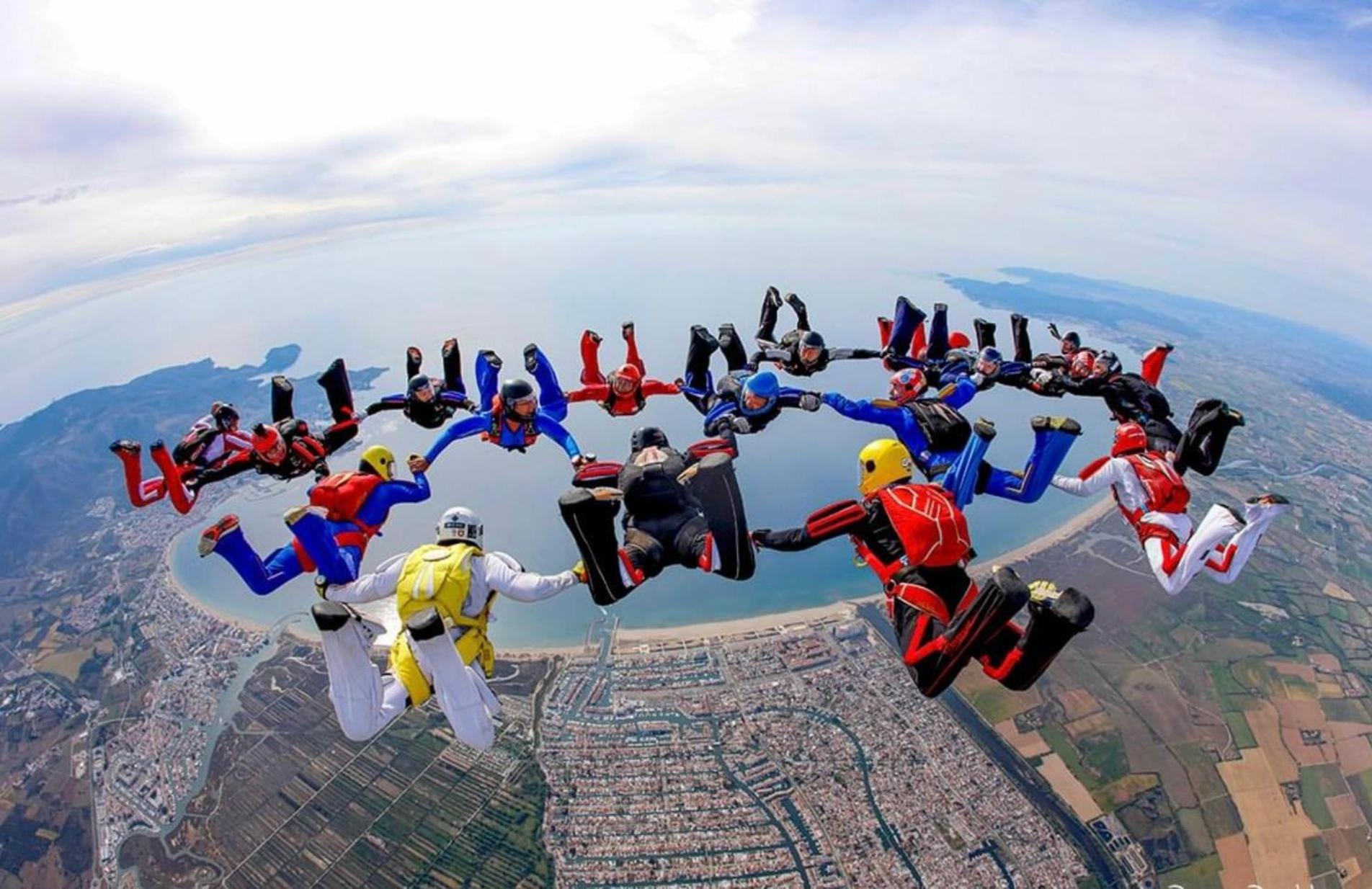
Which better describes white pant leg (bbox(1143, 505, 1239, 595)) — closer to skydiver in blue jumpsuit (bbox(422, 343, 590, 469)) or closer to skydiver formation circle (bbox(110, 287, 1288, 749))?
skydiver formation circle (bbox(110, 287, 1288, 749))

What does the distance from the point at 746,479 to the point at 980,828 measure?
18944 millimetres

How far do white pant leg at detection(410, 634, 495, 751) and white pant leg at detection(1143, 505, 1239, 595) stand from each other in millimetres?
6749

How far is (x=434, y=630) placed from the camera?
157 inches

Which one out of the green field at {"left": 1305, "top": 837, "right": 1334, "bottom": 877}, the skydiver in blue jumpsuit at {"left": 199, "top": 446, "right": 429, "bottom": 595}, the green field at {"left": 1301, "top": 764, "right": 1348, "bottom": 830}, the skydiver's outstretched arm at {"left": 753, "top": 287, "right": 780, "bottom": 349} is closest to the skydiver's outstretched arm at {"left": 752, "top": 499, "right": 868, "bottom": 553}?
the skydiver in blue jumpsuit at {"left": 199, "top": 446, "right": 429, "bottom": 595}

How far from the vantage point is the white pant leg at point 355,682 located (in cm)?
444

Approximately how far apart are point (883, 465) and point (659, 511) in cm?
231

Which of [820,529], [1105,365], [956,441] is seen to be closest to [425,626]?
[820,529]

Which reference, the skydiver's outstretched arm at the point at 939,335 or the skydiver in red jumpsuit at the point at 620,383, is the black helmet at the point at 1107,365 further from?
the skydiver in red jumpsuit at the point at 620,383

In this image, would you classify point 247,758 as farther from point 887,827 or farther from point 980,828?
point 980,828

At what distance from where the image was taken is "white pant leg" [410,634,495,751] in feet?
14.5

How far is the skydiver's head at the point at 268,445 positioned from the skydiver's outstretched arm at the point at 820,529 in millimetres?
6589

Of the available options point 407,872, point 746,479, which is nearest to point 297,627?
point 407,872

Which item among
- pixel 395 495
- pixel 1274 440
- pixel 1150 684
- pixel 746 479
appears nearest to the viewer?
pixel 395 495

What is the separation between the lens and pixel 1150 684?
65.5 feet
